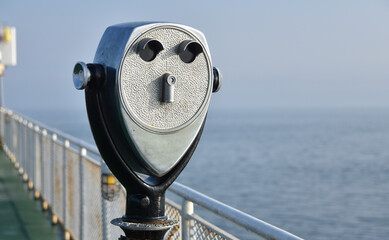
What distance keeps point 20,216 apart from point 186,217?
5.03 meters

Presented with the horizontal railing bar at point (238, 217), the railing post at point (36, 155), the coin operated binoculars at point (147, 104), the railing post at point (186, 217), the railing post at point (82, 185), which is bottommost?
the railing post at point (36, 155)

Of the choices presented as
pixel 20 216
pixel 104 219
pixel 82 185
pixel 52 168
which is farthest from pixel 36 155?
pixel 104 219

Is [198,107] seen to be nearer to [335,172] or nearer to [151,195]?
[151,195]

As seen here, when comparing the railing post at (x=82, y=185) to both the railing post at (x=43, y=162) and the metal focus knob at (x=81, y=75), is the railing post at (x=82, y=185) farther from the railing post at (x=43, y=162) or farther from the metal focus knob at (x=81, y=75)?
the metal focus knob at (x=81, y=75)

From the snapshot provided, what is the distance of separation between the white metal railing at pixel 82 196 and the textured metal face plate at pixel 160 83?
449 mm

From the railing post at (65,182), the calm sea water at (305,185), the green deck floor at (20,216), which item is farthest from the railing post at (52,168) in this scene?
the calm sea water at (305,185)

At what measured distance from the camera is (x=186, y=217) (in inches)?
135

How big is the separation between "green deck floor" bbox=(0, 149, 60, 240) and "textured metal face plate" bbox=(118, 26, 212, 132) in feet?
14.5

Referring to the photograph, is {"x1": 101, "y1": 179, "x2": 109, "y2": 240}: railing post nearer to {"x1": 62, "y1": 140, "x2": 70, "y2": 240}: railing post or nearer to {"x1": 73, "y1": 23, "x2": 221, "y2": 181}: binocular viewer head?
{"x1": 62, "y1": 140, "x2": 70, "y2": 240}: railing post

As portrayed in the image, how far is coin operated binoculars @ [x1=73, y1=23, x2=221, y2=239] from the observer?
2707 mm

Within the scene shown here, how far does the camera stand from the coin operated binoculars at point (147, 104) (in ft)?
8.88

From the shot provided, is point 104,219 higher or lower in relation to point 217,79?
lower

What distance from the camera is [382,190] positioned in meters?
41.4

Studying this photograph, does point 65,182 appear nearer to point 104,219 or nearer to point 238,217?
point 104,219
